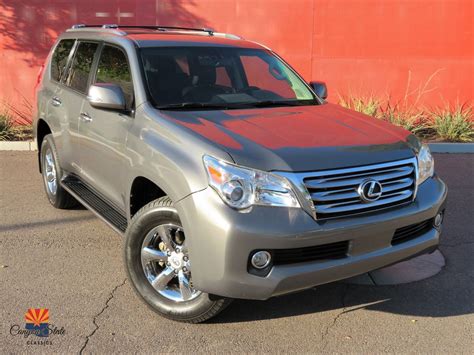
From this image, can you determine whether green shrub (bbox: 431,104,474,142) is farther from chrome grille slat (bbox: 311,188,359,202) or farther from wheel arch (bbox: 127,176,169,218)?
wheel arch (bbox: 127,176,169,218)

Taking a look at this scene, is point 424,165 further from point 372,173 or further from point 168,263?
point 168,263

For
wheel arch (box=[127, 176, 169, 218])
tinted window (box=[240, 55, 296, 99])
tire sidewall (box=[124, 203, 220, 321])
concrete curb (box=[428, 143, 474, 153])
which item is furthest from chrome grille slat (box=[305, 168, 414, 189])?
concrete curb (box=[428, 143, 474, 153])

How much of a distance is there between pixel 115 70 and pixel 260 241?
7.59 feet

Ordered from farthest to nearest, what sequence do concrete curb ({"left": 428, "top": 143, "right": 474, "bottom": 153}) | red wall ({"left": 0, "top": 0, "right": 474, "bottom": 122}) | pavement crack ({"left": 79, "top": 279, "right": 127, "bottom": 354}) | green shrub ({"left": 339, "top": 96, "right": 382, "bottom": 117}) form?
red wall ({"left": 0, "top": 0, "right": 474, "bottom": 122}) < green shrub ({"left": 339, "top": 96, "right": 382, "bottom": 117}) < concrete curb ({"left": 428, "top": 143, "right": 474, "bottom": 153}) < pavement crack ({"left": 79, "top": 279, "right": 127, "bottom": 354})

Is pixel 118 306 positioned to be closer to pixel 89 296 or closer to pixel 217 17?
pixel 89 296

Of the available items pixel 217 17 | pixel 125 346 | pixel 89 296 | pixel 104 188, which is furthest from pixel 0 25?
pixel 125 346

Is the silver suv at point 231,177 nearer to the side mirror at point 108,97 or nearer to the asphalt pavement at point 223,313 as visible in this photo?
the side mirror at point 108,97

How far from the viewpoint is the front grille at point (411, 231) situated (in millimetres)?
3316

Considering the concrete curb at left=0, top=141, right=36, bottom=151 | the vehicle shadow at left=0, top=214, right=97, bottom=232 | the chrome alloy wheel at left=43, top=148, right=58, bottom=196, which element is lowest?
the vehicle shadow at left=0, top=214, right=97, bottom=232

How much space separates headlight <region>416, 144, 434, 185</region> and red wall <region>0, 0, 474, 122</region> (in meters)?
6.54

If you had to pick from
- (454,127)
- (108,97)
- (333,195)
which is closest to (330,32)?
(454,127)

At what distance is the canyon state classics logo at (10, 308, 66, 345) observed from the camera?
323cm

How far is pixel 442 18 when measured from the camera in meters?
9.77

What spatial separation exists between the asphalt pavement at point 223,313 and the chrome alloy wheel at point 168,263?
0.22 meters
